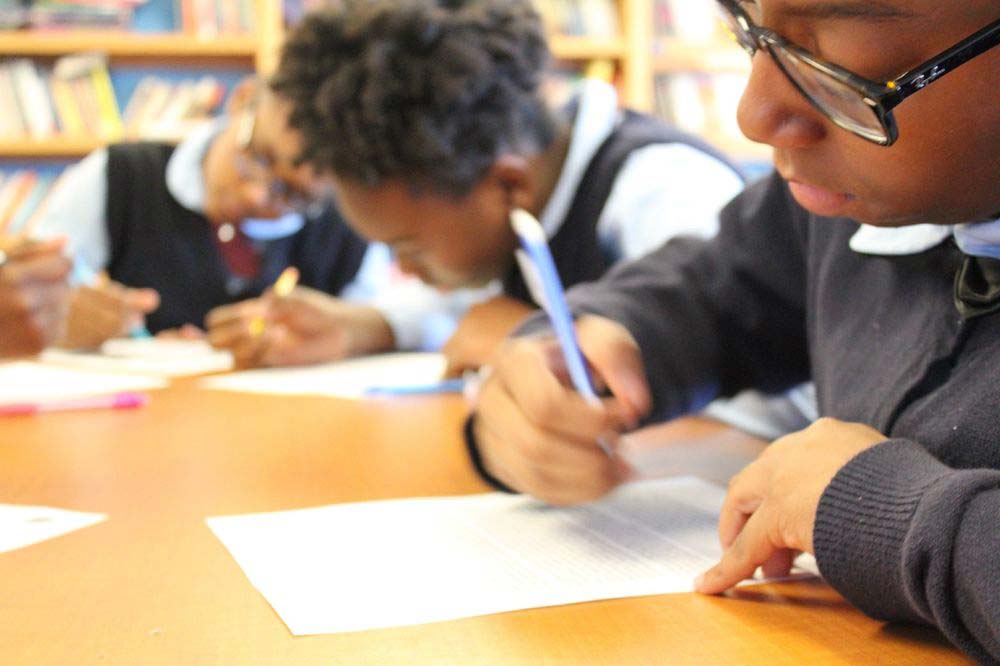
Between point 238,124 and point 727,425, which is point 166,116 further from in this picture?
point 727,425

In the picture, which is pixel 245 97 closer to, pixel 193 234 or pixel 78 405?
pixel 193 234

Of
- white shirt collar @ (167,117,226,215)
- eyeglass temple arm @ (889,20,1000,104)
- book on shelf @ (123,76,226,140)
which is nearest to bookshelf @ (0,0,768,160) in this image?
book on shelf @ (123,76,226,140)

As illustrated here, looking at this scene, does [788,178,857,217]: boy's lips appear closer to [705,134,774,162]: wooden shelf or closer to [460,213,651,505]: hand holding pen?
[460,213,651,505]: hand holding pen

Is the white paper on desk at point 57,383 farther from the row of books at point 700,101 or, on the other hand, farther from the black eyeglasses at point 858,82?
the row of books at point 700,101

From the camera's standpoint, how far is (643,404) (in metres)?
0.73

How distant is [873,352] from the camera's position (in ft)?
2.18

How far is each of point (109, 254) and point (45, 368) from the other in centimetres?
84

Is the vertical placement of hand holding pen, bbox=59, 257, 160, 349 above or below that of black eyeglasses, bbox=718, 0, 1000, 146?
below

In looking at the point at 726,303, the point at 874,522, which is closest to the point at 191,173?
the point at 726,303

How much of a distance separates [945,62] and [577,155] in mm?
905

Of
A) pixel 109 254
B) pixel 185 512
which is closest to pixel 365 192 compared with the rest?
pixel 185 512

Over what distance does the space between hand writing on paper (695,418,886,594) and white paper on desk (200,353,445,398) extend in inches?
30.1

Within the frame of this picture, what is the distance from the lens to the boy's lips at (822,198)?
1.90 ft

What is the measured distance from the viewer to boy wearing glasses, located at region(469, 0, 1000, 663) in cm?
46
